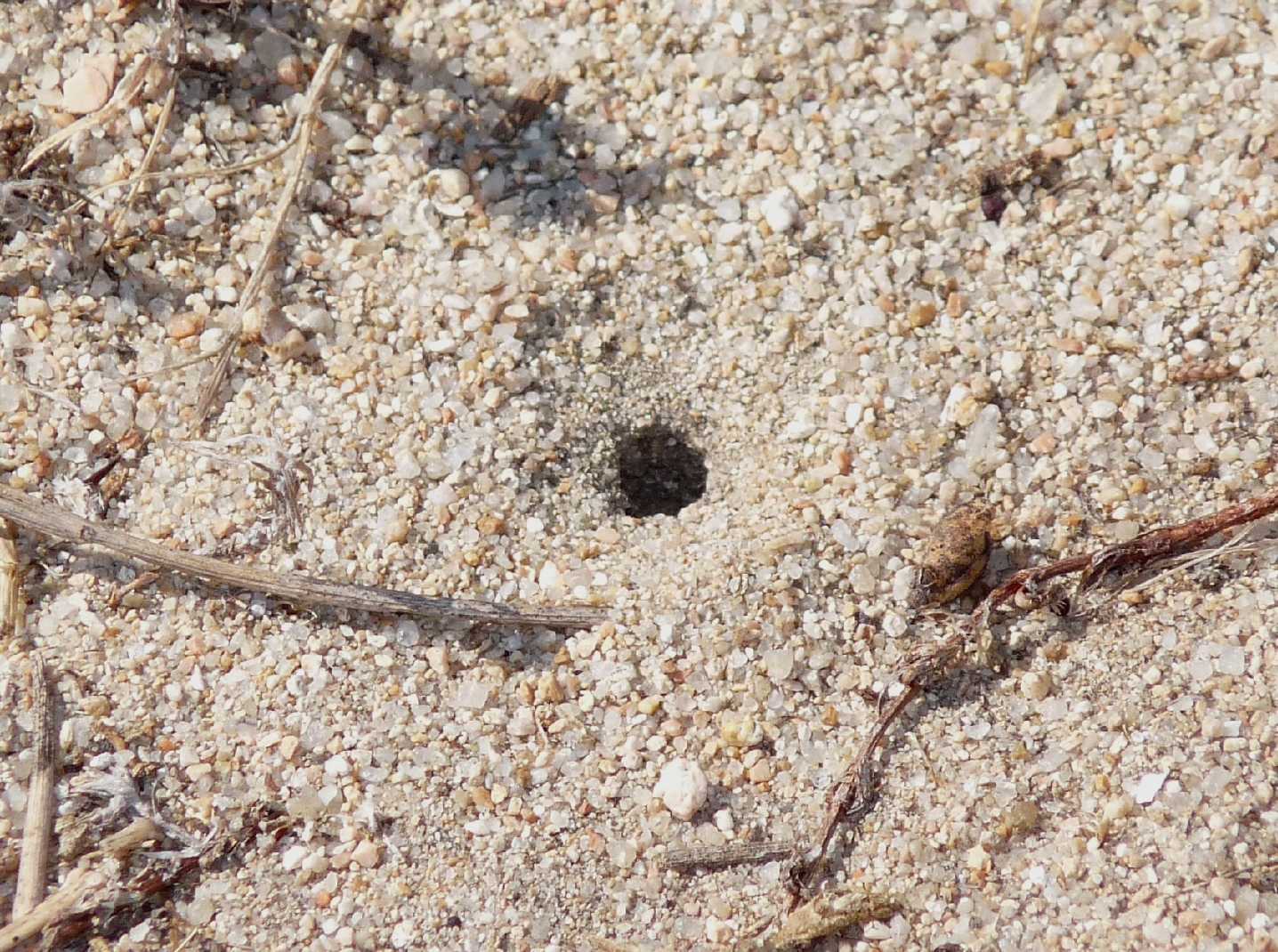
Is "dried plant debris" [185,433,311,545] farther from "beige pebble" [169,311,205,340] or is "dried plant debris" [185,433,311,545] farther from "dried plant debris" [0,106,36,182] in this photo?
"dried plant debris" [0,106,36,182]

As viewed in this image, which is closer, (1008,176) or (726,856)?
(726,856)

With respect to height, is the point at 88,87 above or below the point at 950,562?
above

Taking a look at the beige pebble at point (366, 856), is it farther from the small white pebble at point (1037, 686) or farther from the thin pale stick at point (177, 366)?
the small white pebble at point (1037, 686)

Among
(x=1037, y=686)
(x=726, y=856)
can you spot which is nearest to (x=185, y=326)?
(x=726, y=856)

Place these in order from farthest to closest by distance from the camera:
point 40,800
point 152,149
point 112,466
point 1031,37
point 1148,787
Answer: point 1031,37
point 152,149
point 112,466
point 40,800
point 1148,787

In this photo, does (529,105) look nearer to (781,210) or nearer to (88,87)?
(781,210)

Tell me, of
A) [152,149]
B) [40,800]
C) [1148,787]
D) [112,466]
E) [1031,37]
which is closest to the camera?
[1148,787]

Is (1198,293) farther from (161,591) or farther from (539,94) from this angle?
(161,591)
